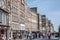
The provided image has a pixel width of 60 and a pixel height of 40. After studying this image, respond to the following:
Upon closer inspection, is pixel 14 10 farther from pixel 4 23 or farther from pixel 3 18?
pixel 3 18

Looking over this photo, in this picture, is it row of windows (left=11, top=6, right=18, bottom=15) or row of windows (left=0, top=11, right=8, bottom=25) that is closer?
row of windows (left=0, top=11, right=8, bottom=25)

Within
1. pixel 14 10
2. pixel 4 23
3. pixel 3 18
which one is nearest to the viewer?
pixel 3 18

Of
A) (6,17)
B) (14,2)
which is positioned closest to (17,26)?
(14,2)

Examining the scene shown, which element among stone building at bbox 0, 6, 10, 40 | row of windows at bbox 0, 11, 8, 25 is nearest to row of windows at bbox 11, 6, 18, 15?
stone building at bbox 0, 6, 10, 40

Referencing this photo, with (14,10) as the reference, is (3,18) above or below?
below

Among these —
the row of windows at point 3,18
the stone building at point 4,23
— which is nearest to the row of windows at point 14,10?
the stone building at point 4,23

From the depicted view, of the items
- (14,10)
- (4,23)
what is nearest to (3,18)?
(4,23)

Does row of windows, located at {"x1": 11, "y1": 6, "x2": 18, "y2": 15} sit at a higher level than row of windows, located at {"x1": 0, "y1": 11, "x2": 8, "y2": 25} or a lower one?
higher

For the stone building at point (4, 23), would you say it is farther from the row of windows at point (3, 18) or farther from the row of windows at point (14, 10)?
the row of windows at point (14, 10)

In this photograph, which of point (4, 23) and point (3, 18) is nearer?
point (3, 18)

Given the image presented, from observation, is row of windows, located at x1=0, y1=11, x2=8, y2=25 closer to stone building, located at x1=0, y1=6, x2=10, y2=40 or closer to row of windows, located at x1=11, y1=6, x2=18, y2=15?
stone building, located at x1=0, y1=6, x2=10, y2=40

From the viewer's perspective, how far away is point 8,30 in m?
54.7

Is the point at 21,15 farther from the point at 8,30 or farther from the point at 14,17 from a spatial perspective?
the point at 8,30

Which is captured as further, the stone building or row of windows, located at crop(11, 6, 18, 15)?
row of windows, located at crop(11, 6, 18, 15)
